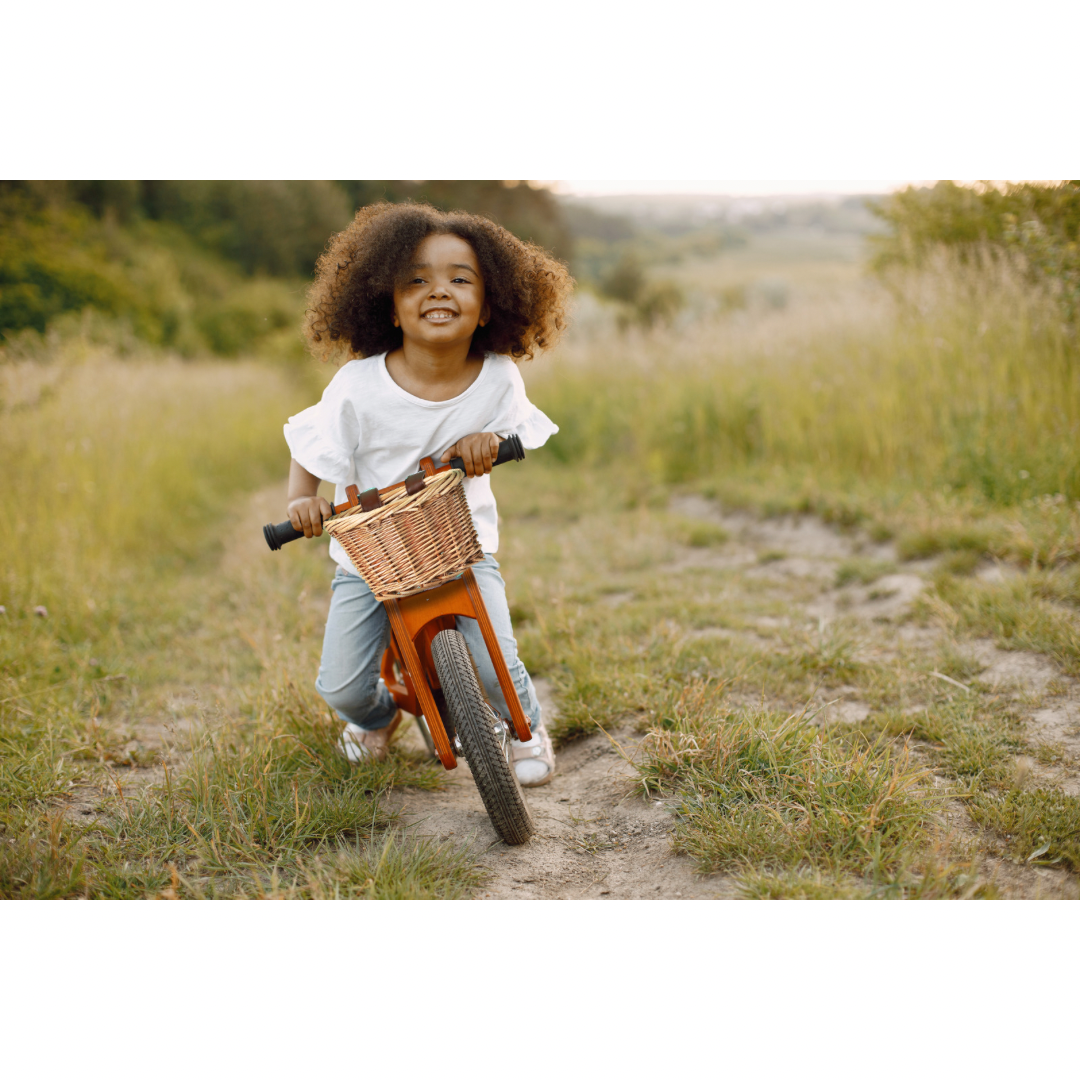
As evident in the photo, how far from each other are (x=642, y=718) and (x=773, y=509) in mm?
3286

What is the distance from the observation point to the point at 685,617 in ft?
13.6

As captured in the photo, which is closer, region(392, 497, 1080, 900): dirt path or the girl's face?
region(392, 497, 1080, 900): dirt path

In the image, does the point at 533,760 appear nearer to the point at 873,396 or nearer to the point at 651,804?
the point at 651,804

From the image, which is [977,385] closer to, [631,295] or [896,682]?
[896,682]

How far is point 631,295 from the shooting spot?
2409cm

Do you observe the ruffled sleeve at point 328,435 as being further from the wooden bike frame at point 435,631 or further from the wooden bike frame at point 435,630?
the wooden bike frame at point 435,631

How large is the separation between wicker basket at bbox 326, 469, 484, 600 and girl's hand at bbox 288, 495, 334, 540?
1.8 inches

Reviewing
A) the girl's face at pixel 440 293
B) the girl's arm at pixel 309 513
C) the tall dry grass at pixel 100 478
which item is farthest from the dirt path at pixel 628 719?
the girl's face at pixel 440 293

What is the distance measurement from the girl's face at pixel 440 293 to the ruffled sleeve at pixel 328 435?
0.29m

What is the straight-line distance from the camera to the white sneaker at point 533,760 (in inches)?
112

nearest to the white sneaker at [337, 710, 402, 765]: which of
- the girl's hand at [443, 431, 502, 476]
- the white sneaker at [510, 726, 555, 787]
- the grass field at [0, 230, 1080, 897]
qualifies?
the grass field at [0, 230, 1080, 897]

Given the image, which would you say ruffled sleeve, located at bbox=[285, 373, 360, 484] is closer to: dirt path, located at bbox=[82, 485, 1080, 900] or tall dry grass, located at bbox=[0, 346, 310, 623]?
dirt path, located at bbox=[82, 485, 1080, 900]

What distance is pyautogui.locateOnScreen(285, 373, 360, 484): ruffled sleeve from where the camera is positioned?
2453mm

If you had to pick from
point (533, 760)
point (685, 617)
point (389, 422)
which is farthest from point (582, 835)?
point (685, 617)
